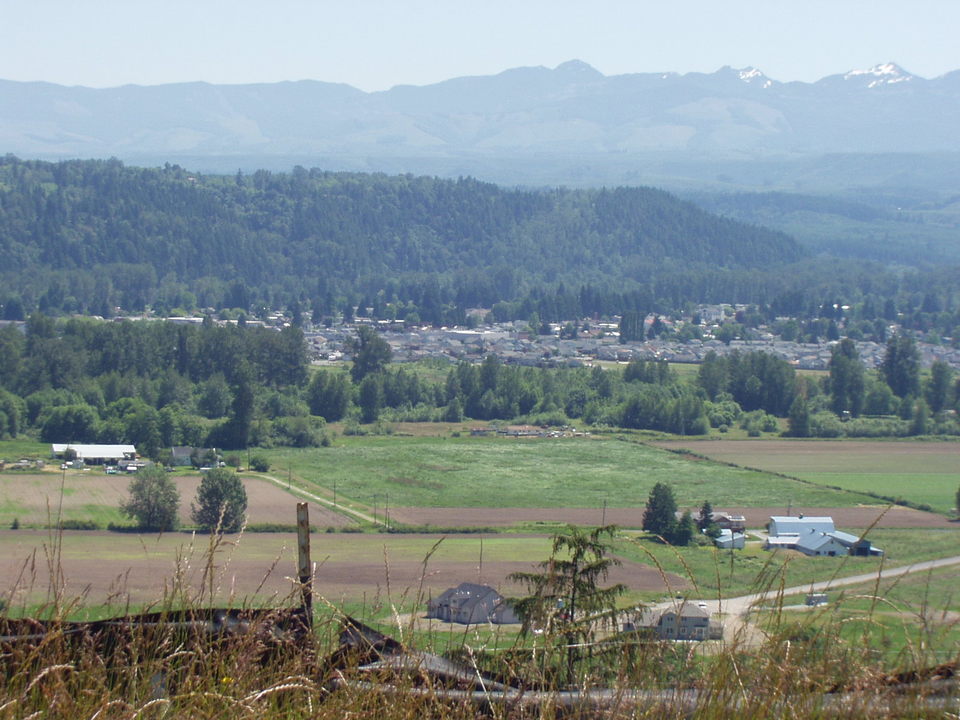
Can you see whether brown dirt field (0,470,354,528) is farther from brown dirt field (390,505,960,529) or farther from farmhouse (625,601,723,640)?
farmhouse (625,601,723,640)

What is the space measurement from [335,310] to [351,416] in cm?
3168

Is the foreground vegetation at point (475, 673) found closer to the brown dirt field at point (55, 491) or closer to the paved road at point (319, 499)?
the brown dirt field at point (55, 491)

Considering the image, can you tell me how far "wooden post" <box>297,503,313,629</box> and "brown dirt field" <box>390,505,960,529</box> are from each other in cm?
1598

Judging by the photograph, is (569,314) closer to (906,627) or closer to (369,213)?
(369,213)

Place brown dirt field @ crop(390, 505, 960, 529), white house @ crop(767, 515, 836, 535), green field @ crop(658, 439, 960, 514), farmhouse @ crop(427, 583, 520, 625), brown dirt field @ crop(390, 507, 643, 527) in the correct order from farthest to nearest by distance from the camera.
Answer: green field @ crop(658, 439, 960, 514), brown dirt field @ crop(390, 505, 960, 529), brown dirt field @ crop(390, 507, 643, 527), white house @ crop(767, 515, 836, 535), farmhouse @ crop(427, 583, 520, 625)

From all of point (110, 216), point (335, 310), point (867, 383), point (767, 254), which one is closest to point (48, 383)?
point (867, 383)

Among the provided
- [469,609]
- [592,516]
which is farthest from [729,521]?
[469,609]

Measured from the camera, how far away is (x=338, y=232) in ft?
276

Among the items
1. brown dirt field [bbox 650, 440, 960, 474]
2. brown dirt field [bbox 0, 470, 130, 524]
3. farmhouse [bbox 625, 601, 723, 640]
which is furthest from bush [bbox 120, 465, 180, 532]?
farmhouse [bbox 625, 601, 723, 640]

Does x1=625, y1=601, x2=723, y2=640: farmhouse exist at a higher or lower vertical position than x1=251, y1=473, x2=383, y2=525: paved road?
higher

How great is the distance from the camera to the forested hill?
73363 mm

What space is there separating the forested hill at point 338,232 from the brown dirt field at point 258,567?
50341mm

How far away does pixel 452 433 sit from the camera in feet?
99.1

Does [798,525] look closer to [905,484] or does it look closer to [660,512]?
[660,512]
